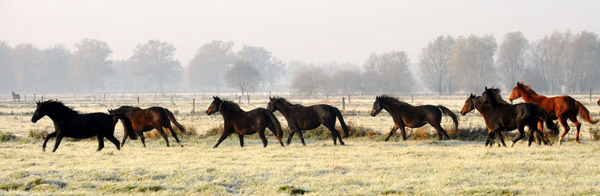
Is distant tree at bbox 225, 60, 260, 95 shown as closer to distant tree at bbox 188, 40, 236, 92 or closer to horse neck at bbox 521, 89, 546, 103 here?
distant tree at bbox 188, 40, 236, 92

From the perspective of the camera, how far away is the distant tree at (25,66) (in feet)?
359

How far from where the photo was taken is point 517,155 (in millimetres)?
11484

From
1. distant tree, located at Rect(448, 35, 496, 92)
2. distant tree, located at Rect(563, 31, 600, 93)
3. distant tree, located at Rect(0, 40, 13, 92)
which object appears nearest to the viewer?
distant tree, located at Rect(563, 31, 600, 93)

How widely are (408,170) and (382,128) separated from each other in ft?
37.2

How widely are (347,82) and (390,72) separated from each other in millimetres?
7586

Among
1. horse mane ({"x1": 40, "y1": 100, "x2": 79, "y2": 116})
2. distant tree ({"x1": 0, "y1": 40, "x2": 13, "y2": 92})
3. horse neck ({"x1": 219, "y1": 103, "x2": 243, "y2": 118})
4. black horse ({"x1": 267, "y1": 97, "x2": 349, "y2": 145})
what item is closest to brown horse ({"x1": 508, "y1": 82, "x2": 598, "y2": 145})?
black horse ({"x1": 267, "y1": 97, "x2": 349, "y2": 145})

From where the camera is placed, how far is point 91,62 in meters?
110

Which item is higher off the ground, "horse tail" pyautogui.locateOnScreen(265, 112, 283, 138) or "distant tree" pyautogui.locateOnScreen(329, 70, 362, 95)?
"distant tree" pyautogui.locateOnScreen(329, 70, 362, 95)

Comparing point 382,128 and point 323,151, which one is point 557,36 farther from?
point 323,151

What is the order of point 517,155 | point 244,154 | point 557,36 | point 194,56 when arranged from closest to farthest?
point 517,155, point 244,154, point 557,36, point 194,56

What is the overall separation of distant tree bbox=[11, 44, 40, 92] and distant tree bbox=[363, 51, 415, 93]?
6609cm

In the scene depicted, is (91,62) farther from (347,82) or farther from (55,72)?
(347,82)

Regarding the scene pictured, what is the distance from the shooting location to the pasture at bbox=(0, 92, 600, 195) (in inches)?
314

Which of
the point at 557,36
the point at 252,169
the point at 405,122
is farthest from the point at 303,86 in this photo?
the point at 252,169
